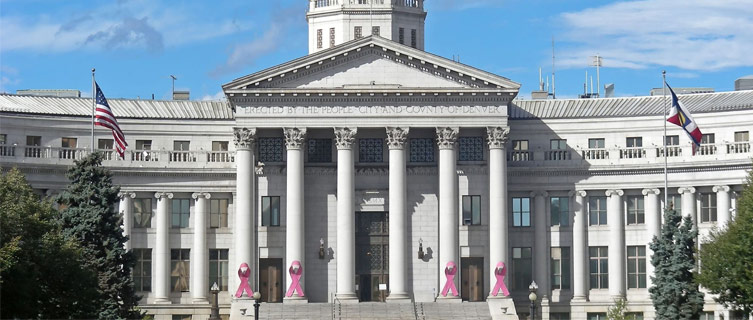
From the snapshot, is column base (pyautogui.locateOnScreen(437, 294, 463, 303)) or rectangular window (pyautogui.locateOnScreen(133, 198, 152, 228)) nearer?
column base (pyautogui.locateOnScreen(437, 294, 463, 303))

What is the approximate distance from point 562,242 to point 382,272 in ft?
45.4

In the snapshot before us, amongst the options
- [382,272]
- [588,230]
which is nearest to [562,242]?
[588,230]

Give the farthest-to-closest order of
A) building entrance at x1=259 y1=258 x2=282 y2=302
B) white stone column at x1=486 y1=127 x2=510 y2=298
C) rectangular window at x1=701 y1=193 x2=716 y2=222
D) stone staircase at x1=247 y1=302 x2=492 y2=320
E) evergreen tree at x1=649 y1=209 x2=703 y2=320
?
rectangular window at x1=701 y1=193 x2=716 y2=222 < building entrance at x1=259 y1=258 x2=282 y2=302 < white stone column at x1=486 y1=127 x2=510 y2=298 < stone staircase at x1=247 y1=302 x2=492 y2=320 < evergreen tree at x1=649 y1=209 x2=703 y2=320

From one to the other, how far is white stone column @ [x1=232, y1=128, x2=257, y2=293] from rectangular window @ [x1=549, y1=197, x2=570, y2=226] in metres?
22.7

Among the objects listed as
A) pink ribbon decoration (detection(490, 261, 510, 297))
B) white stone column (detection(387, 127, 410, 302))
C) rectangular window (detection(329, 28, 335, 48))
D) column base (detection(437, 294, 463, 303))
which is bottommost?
column base (detection(437, 294, 463, 303))

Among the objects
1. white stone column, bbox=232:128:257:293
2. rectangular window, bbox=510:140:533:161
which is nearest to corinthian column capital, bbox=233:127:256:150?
white stone column, bbox=232:128:257:293

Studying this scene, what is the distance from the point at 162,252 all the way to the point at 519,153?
27.7 metres

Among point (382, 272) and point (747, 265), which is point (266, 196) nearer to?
point (382, 272)

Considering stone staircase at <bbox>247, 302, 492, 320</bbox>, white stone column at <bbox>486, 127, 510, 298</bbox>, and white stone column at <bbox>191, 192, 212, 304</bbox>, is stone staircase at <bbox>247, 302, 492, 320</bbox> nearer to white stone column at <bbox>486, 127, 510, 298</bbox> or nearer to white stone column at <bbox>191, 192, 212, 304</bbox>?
white stone column at <bbox>486, 127, 510, 298</bbox>

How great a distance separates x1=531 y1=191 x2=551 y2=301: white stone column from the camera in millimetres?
128625

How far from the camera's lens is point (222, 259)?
130 metres

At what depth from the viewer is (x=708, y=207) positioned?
12638 centimetres

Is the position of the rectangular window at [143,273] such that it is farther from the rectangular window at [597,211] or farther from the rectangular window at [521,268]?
the rectangular window at [597,211]

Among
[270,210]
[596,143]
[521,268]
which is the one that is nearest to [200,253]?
[270,210]
